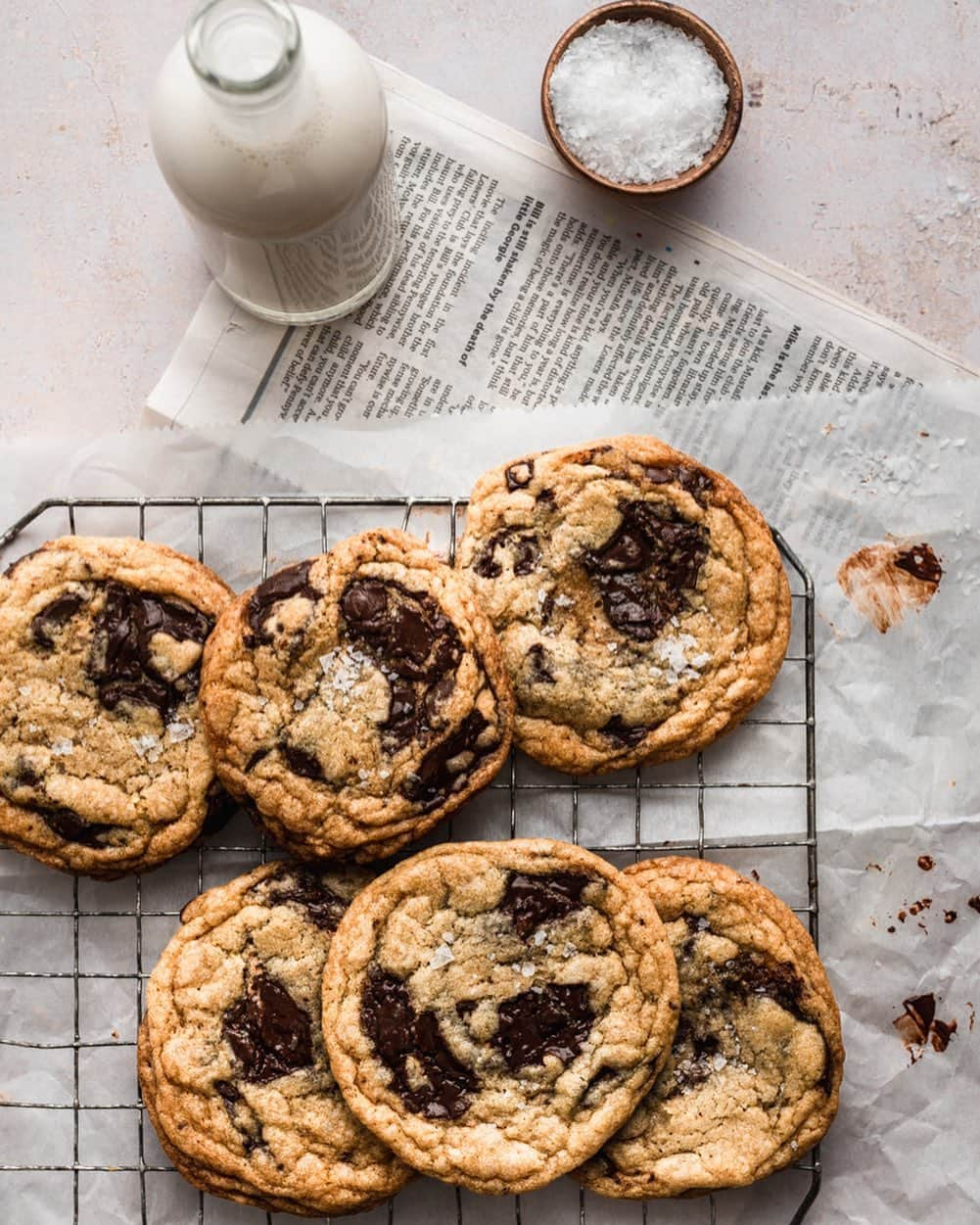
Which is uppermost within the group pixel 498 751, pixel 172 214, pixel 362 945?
pixel 172 214

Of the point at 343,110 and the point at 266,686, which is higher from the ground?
the point at 343,110

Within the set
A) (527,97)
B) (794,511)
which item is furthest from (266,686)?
(527,97)

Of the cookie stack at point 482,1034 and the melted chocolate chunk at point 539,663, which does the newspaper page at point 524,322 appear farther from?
the cookie stack at point 482,1034

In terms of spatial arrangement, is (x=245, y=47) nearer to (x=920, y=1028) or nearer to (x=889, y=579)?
(x=889, y=579)

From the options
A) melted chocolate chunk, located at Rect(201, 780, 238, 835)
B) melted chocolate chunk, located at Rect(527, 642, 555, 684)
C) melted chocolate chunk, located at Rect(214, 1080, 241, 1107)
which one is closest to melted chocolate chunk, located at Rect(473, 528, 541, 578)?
melted chocolate chunk, located at Rect(527, 642, 555, 684)

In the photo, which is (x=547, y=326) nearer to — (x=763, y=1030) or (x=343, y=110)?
(x=343, y=110)

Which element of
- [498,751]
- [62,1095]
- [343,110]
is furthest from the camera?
[62,1095]

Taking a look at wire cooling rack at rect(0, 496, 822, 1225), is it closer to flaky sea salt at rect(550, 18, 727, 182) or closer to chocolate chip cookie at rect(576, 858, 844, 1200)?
chocolate chip cookie at rect(576, 858, 844, 1200)
